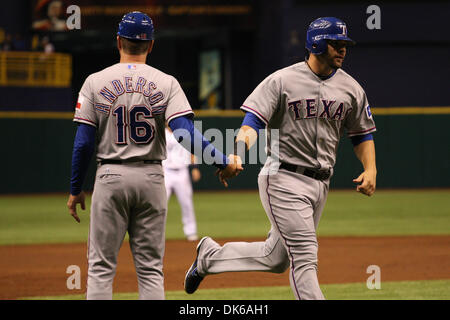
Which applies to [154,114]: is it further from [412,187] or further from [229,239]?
[412,187]

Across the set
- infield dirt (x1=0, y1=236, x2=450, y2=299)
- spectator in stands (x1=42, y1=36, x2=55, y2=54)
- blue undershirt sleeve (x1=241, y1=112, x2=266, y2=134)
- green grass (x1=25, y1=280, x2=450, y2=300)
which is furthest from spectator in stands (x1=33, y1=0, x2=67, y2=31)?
blue undershirt sleeve (x1=241, y1=112, x2=266, y2=134)

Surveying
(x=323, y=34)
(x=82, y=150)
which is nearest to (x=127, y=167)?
(x=82, y=150)

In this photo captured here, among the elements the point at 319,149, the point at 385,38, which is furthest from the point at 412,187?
the point at 319,149

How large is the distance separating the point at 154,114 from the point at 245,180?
1586cm

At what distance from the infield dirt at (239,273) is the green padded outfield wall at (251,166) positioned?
345 inches

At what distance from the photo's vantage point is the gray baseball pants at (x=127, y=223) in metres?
4.20

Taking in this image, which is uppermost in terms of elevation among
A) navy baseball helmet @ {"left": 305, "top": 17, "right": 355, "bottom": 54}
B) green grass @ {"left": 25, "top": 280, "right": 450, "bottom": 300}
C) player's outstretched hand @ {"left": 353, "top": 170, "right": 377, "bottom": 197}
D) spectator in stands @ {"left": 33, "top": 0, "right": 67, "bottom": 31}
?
spectator in stands @ {"left": 33, "top": 0, "right": 67, "bottom": 31}

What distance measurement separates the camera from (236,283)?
7.42 meters

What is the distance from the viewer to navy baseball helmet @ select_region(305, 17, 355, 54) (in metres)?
4.63

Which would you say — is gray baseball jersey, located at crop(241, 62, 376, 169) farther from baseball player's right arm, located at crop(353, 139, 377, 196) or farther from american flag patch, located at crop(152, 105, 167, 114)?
american flag patch, located at crop(152, 105, 167, 114)

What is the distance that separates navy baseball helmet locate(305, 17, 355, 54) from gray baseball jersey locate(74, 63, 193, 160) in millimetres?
1024

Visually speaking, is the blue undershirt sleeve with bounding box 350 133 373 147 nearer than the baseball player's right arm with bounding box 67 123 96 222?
No

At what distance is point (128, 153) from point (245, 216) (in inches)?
410

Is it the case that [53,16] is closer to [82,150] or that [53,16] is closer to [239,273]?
[239,273]
